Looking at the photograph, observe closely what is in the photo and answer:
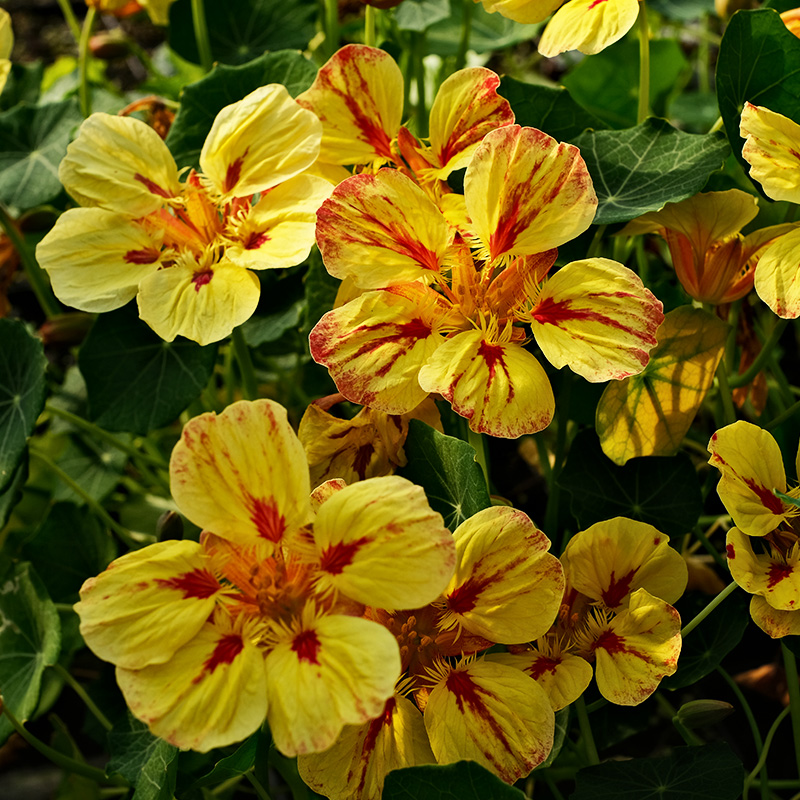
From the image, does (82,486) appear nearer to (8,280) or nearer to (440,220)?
(8,280)

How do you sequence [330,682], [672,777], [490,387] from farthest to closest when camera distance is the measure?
[672,777], [490,387], [330,682]

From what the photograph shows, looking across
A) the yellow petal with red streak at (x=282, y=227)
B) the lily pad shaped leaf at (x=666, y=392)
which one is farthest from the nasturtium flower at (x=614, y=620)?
the yellow petal with red streak at (x=282, y=227)

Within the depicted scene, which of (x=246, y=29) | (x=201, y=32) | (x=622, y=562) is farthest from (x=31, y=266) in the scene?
(x=622, y=562)

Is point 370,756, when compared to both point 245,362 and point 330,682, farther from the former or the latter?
point 245,362

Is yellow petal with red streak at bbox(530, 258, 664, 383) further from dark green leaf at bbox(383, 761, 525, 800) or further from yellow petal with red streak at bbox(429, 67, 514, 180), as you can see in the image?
dark green leaf at bbox(383, 761, 525, 800)

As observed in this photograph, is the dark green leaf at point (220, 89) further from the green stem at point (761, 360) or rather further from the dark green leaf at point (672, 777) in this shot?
the dark green leaf at point (672, 777)

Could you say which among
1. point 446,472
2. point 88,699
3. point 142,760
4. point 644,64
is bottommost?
point 88,699

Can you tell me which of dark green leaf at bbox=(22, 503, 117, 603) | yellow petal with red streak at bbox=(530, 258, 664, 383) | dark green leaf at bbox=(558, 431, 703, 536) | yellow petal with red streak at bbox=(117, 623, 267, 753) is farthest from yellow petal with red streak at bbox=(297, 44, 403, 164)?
dark green leaf at bbox=(22, 503, 117, 603)
